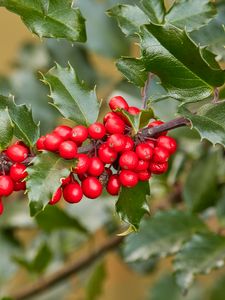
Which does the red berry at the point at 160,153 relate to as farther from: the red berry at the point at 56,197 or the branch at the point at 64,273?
the branch at the point at 64,273

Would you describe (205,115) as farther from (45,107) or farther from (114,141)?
(45,107)

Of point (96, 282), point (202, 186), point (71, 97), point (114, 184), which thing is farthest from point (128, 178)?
point (96, 282)

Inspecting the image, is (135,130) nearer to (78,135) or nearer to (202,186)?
(78,135)

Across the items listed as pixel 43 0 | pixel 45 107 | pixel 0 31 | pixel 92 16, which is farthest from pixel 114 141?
pixel 0 31

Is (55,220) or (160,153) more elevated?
(160,153)

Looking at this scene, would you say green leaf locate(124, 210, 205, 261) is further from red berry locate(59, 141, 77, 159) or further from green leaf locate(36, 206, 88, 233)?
red berry locate(59, 141, 77, 159)

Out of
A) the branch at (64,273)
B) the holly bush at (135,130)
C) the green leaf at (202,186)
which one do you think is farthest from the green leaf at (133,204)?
the branch at (64,273)

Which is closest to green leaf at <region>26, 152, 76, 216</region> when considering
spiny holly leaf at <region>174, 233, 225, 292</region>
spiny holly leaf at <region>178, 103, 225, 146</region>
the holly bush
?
the holly bush
